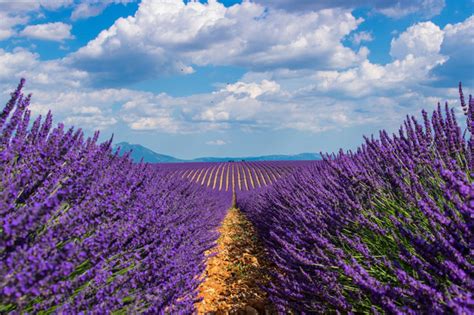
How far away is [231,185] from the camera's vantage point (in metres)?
28.3

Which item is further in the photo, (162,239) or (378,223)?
(378,223)

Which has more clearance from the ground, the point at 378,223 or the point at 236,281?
the point at 378,223

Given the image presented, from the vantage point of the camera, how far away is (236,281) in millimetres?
4922

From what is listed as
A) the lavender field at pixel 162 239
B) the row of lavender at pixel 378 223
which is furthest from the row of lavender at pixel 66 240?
the row of lavender at pixel 378 223

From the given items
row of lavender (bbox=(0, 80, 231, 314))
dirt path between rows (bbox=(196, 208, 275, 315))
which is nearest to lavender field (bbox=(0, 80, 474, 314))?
row of lavender (bbox=(0, 80, 231, 314))

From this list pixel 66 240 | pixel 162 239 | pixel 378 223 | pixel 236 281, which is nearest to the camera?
pixel 66 240

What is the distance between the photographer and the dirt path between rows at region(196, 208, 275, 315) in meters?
3.80

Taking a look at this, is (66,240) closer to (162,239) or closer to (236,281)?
(162,239)

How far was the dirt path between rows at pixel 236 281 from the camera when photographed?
380 centimetres

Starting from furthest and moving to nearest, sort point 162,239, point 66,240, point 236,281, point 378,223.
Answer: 1. point 236,281
2. point 378,223
3. point 162,239
4. point 66,240

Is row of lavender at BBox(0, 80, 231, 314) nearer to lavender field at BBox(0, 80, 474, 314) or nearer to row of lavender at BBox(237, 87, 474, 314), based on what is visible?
lavender field at BBox(0, 80, 474, 314)

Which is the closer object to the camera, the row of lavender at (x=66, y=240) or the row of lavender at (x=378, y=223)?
the row of lavender at (x=66, y=240)

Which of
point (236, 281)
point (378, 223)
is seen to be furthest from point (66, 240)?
point (236, 281)

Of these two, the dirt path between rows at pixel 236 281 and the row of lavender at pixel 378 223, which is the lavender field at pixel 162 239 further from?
the dirt path between rows at pixel 236 281
